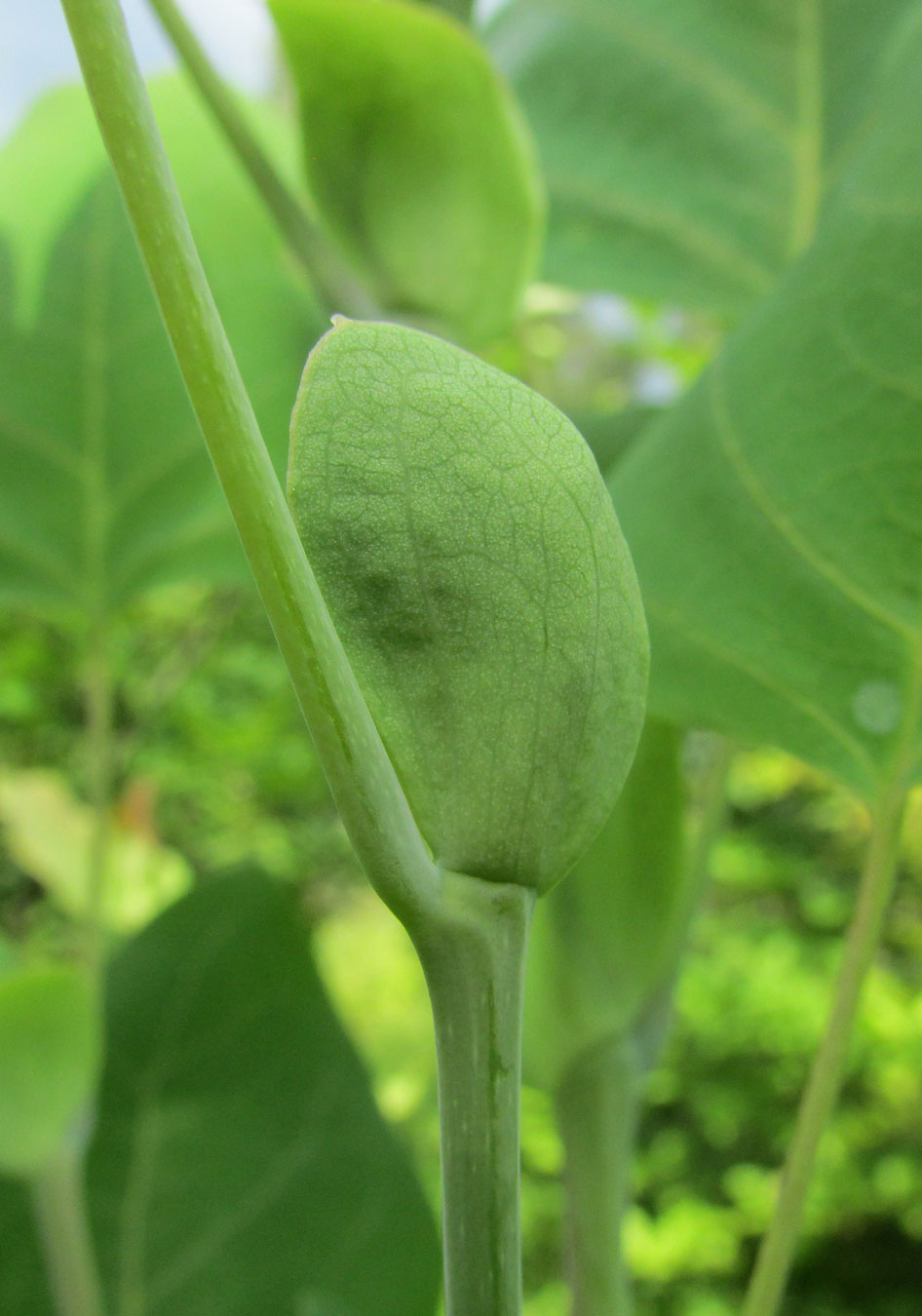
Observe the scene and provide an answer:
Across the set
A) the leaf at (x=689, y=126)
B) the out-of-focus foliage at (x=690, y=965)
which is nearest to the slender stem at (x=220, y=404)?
the leaf at (x=689, y=126)

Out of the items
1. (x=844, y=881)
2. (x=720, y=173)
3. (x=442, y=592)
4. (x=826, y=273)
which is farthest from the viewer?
(x=844, y=881)

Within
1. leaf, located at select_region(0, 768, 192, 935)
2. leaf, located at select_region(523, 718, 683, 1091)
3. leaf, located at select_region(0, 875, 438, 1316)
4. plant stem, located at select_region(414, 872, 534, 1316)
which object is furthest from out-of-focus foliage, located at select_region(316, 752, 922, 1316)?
plant stem, located at select_region(414, 872, 534, 1316)

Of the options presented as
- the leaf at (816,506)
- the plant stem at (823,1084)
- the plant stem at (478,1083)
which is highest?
the leaf at (816,506)

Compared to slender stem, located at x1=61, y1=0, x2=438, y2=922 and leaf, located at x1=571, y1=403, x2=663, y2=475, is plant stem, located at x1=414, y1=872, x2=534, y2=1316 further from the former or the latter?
leaf, located at x1=571, y1=403, x2=663, y2=475

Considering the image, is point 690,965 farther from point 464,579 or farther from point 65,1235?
point 464,579

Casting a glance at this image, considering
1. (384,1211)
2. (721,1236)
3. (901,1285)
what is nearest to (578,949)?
(384,1211)

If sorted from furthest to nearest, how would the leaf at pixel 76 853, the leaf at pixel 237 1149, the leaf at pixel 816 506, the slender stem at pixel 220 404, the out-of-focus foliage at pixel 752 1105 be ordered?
1. the out-of-focus foliage at pixel 752 1105
2. the leaf at pixel 76 853
3. the leaf at pixel 237 1149
4. the leaf at pixel 816 506
5. the slender stem at pixel 220 404

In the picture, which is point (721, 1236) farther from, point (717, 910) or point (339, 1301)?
point (339, 1301)

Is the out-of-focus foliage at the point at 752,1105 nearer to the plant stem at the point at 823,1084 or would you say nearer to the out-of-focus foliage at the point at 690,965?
the out-of-focus foliage at the point at 690,965
